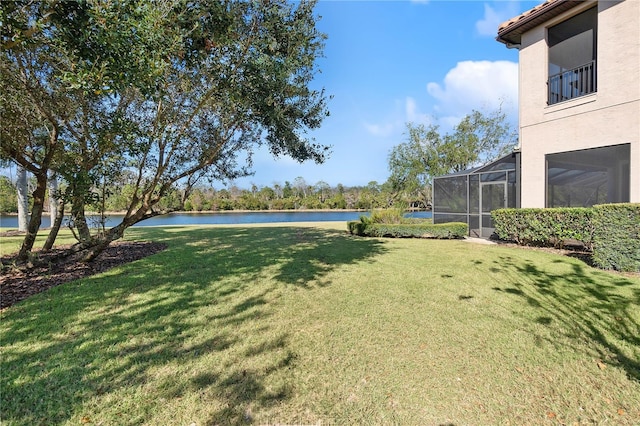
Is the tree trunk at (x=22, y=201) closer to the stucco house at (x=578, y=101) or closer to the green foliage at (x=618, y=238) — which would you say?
the green foliage at (x=618, y=238)

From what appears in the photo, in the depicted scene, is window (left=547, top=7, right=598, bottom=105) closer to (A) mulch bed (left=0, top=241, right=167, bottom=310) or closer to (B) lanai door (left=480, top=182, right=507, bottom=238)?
(B) lanai door (left=480, top=182, right=507, bottom=238)

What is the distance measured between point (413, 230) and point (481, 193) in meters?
3.01

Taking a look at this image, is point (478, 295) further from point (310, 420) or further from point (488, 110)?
point (488, 110)

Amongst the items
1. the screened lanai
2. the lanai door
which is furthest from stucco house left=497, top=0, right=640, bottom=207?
the lanai door

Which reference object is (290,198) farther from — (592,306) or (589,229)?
(592,306)

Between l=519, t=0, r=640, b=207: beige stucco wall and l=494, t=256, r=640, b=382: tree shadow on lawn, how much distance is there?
4.13m

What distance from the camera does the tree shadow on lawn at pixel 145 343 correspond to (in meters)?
2.09

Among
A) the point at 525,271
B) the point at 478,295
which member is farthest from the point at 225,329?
the point at 525,271

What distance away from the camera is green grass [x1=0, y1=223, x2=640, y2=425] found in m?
2.02

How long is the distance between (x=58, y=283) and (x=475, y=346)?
6.13 meters

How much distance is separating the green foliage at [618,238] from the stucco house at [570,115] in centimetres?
262

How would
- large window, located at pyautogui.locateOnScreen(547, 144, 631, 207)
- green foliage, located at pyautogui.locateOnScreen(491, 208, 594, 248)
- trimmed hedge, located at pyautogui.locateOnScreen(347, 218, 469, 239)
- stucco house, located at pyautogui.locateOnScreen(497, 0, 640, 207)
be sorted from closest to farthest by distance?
1. green foliage, located at pyautogui.locateOnScreen(491, 208, 594, 248)
2. stucco house, located at pyautogui.locateOnScreen(497, 0, 640, 207)
3. large window, located at pyautogui.locateOnScreen(547, 144, 631, 207)
4. trimmed hedge, located at pyautogui.locateOnScreen(347, 218, 469, 239)

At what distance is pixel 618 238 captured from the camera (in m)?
5.43

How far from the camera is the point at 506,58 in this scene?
13047mm
